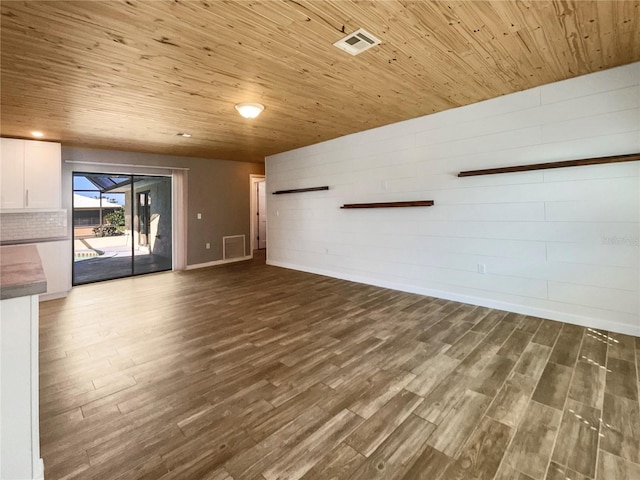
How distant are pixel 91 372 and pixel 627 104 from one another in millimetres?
5415

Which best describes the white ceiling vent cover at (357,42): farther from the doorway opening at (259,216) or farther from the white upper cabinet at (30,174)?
the doorway opening at (259,216)

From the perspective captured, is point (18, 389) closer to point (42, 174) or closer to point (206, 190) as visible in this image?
point (42, 174)

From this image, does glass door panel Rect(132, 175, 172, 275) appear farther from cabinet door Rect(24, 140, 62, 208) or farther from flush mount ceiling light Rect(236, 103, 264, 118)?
flush mount ceiling light Rect(236, 103, 264, 118)

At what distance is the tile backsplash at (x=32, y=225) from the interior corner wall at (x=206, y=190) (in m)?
1.09

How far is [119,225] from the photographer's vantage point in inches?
258

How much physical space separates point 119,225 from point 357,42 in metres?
6.53

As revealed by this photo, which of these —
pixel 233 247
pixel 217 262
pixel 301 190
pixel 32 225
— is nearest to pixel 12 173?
pixel 32 225

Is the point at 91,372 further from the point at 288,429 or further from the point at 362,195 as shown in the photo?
the point at 362,195

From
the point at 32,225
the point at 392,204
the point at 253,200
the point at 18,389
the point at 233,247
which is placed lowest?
the point at 18,389

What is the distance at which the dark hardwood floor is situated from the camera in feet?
4.93

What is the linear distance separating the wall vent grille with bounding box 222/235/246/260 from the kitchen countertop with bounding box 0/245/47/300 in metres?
5.74

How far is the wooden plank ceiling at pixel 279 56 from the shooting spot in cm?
190

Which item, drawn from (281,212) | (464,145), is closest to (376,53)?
(464,145)

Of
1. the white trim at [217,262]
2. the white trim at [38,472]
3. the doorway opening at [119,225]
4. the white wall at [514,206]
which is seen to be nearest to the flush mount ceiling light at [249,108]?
the white wall at [514,206]
